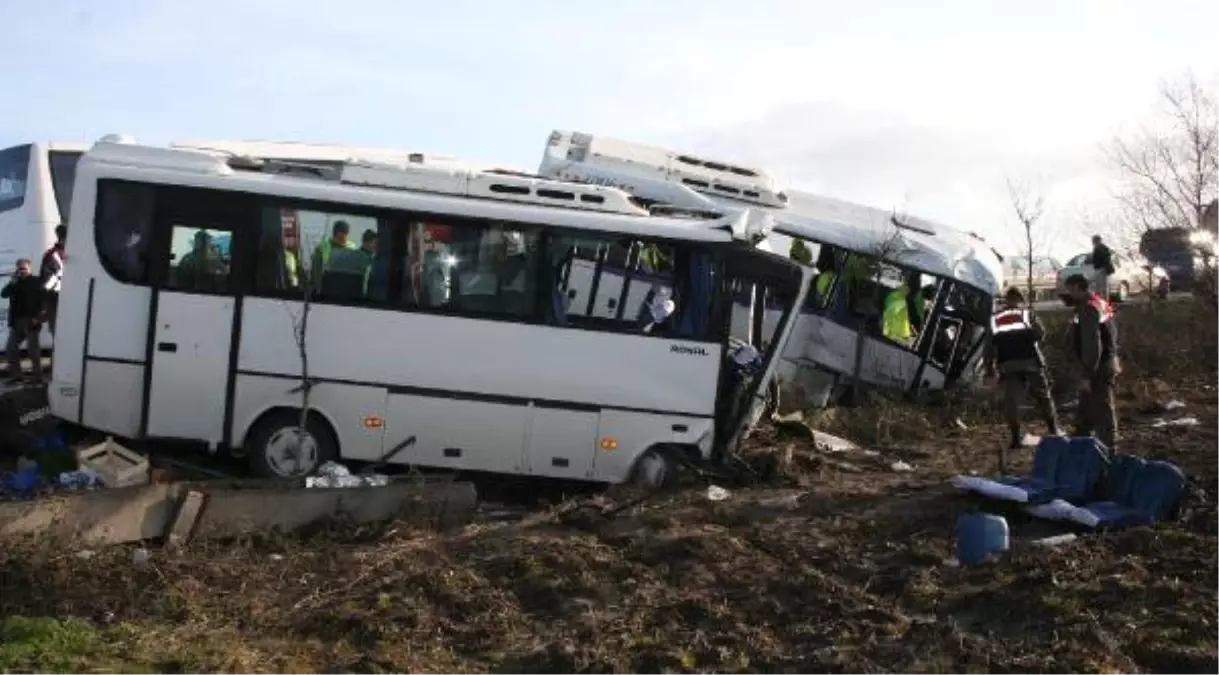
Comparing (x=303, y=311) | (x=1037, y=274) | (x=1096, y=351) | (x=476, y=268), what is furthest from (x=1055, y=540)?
(x=1037, y=274)

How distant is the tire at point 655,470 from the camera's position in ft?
34.7

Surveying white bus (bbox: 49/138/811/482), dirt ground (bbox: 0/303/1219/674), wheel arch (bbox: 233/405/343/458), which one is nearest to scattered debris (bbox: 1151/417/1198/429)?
dirt ground (bbox: 0/303/1219/674)

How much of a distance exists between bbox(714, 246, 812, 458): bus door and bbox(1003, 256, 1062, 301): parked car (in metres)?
19.7

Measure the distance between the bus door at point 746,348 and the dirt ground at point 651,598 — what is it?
1.09m

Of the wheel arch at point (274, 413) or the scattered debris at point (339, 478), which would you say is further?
the wheel arch at point (274, 413)

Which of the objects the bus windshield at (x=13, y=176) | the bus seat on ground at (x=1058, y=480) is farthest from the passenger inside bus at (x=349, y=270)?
the bus windshield at (x=13, y=176)

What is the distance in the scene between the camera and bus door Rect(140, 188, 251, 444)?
10.3m

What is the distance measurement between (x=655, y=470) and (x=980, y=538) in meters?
3.37

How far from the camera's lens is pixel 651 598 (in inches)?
283

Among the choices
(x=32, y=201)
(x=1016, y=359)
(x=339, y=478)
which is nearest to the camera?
(x=339, y=478)

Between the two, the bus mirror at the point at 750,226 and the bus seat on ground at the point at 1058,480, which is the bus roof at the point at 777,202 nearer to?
the bus mirror at the point at 750,226

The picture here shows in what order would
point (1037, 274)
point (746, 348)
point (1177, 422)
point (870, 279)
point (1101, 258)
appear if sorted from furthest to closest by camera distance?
point (1037, 274), point (1101, 258), point (870, 279), point (1177, 422), point (746, 348)

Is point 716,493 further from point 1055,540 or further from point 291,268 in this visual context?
point 291,268

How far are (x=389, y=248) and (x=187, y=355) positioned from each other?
1835mm
